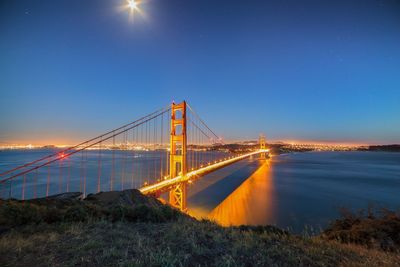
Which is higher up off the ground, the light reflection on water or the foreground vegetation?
the foreground vegetation

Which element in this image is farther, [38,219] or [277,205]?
[277,205]

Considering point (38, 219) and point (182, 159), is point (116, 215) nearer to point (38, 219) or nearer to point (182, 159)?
point (38, 219)

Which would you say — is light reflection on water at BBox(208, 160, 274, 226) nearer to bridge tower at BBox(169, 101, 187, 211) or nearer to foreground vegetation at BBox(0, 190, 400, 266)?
bridge tower at BBox(169, 101, 187, 211)

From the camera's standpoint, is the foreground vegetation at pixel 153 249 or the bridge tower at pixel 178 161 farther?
the bridge tower at pixel 178 161

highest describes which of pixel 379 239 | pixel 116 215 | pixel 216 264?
pixel 216 264

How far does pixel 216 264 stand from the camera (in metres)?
2.62

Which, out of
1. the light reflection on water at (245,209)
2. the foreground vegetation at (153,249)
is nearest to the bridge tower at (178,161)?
the light reflection on water at (245,209)

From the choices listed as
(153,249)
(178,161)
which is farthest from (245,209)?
(153,249)

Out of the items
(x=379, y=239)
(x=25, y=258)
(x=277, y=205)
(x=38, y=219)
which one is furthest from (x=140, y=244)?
(x=277, y=205)

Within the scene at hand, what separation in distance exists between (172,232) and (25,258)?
2232 millimetres

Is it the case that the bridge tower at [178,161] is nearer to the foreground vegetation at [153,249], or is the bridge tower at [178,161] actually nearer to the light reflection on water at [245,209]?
the light reflection on water at [245,209]

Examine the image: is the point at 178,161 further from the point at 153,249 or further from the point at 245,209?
the point at 153,249

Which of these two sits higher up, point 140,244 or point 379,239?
point 140,244

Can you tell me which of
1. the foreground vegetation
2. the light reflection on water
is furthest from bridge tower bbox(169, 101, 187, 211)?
the foreground vegetation
